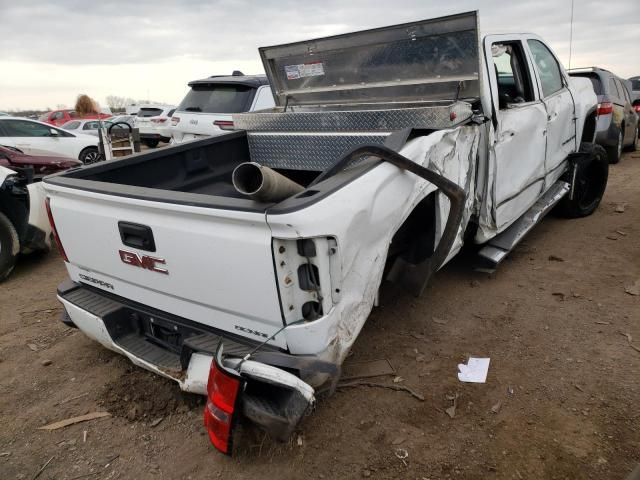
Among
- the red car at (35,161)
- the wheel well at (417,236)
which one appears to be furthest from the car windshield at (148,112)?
the wheel well at (417,236)

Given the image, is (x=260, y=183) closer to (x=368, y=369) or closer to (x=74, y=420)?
(x=368, y=369)

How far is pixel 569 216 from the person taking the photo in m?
5.89

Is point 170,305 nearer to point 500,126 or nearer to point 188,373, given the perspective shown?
point 188,373

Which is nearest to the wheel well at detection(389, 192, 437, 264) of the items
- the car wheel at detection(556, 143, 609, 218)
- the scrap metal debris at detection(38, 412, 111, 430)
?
the scrap metal debris at detection(38, 412, 111, 430)

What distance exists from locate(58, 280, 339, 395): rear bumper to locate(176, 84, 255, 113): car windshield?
15.0 feet

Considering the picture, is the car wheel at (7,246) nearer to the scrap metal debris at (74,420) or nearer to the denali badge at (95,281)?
the denali badge at (95,281)

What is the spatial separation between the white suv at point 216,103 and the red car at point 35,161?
1830mm

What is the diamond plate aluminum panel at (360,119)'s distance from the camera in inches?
127

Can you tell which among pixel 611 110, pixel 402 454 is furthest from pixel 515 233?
pixel 611 110

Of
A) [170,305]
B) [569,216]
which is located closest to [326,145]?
[170,305]

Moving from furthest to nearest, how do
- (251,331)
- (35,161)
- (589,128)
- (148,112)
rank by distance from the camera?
(148,112)
(35,161)
(589,128)
(251,331)

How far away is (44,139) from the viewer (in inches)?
457

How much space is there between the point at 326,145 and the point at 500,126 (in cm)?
133

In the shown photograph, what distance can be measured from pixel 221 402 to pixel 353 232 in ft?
3.08
